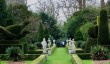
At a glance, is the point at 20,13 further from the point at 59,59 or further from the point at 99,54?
the point at 99,54

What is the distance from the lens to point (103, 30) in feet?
98.6

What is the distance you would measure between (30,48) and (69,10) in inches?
1351

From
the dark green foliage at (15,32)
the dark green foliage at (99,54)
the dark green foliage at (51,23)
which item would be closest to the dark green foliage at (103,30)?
the dark green foliage at (15,32)

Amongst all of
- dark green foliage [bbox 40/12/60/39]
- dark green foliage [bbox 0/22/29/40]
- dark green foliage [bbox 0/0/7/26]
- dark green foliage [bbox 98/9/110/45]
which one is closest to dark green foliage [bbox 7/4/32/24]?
dark green foliage [bbox 0/0/7/26]

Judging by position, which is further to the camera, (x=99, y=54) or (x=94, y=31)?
(x=94, y=31)

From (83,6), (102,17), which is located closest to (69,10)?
(83,6)

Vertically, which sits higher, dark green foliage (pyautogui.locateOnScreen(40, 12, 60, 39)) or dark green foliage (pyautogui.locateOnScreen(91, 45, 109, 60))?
dark green foliage (pyautogui.locateOnScreen(40, 12, 60, 39))

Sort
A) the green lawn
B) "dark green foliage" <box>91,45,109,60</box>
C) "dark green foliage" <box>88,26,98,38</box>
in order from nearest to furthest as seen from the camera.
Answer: the green lawn < "dark green foliage" <box>91,45,109,60</box> < "dark green foliage" <box>88,26,98,38</box>

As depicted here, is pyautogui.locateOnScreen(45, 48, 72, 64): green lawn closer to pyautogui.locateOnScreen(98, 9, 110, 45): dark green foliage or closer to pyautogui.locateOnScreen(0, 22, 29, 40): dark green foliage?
pyautogui.locateOnScreen(98, 9, 110, 45): dark green foliage

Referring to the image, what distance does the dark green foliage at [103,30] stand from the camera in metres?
29.7

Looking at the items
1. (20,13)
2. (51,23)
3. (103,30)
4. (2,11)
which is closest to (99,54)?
(103,30)

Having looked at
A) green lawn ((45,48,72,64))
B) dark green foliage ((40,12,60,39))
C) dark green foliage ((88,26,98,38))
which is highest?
dark green foliage ((40,12,60,39))

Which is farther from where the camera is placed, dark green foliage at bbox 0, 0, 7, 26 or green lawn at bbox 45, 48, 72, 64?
dark green foliage at bbox 0, 0, 7, 26

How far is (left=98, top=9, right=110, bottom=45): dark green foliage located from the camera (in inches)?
1168
